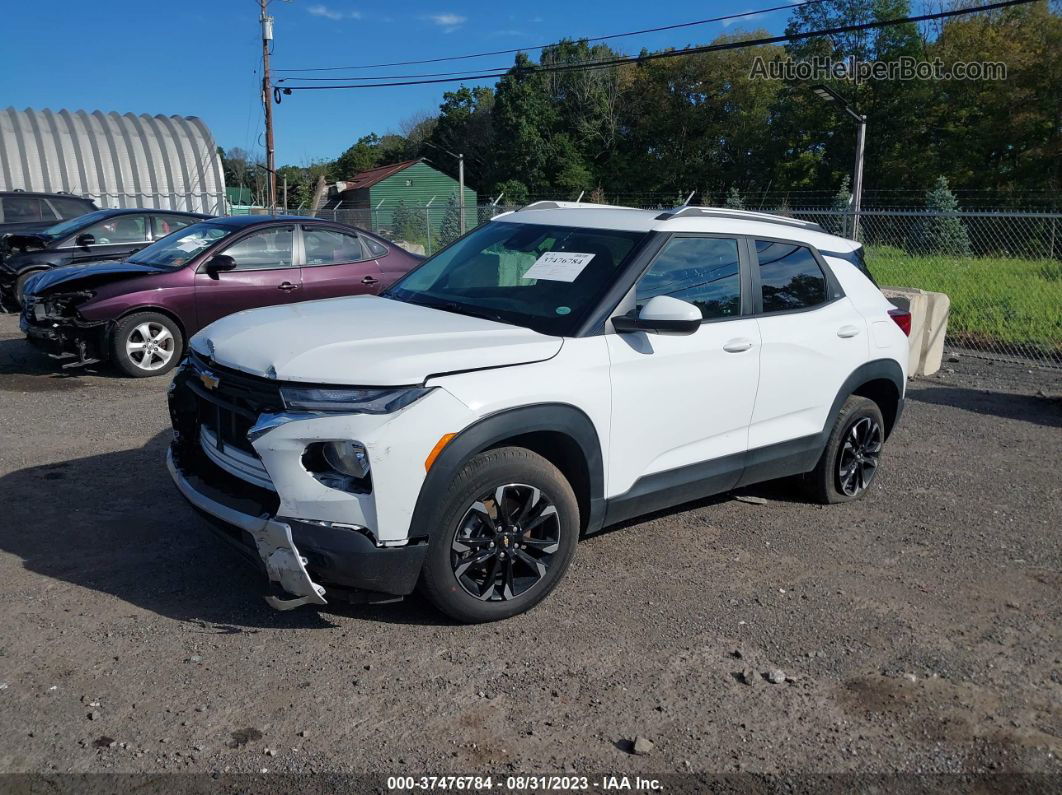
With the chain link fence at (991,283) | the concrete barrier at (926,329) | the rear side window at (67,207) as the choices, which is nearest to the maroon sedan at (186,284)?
the concrete barrier at (926,329)

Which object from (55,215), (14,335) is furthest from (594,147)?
(14,335)

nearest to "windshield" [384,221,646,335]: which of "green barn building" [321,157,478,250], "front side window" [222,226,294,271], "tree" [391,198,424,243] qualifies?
"front side window" [222,226,294,271]

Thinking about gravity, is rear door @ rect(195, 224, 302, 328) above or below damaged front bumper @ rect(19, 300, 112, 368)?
above

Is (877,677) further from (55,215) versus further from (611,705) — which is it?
(55,215)

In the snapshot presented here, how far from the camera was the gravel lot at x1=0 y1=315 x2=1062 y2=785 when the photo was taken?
3.20 m

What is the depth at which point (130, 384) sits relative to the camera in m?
8.88

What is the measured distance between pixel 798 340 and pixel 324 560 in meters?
2.98

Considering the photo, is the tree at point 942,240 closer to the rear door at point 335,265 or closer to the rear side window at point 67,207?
the rear door at point 335,265

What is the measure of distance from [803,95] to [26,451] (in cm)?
5493

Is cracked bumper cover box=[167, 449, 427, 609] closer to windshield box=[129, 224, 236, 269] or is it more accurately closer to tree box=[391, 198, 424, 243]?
windshield box=[129, 224, 236, 269]

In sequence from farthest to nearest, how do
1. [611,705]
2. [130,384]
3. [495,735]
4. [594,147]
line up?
[594,147] → [130,384] → [611,705] → [495,735]

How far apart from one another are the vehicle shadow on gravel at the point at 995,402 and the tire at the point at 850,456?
3479mm

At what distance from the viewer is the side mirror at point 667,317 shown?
4.17m

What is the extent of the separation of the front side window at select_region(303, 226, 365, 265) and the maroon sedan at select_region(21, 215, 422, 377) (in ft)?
0.04
